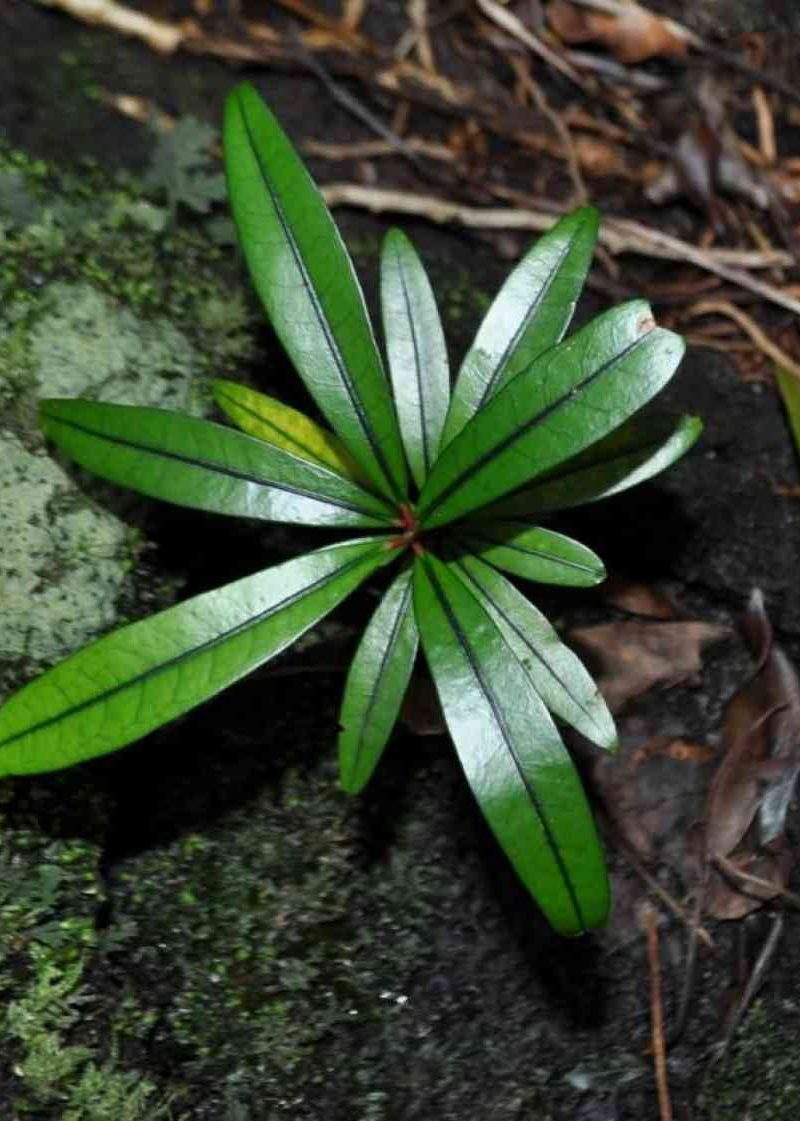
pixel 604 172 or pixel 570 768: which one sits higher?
pixel 604 172

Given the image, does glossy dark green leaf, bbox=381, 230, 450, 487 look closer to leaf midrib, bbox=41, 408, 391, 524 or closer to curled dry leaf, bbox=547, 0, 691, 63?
leaf midrib, bbox=41, 408, 391, 524

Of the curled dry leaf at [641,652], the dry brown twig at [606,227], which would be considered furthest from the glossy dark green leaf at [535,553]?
the dry brown twig at [606,227]

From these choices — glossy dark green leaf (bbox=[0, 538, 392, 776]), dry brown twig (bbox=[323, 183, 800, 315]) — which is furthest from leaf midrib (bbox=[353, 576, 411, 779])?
dry brown twig (bbox=[323, 183, 800, 315])

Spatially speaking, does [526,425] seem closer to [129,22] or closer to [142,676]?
[142,676]

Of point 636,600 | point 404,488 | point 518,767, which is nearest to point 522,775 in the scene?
point 518,767

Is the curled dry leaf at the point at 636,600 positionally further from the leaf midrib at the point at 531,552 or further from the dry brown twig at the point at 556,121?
the dry brown twig at the point at 556,121

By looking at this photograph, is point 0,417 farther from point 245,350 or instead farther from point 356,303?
point 356,303

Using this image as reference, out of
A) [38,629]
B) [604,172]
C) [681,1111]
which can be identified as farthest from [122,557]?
[604,172]
